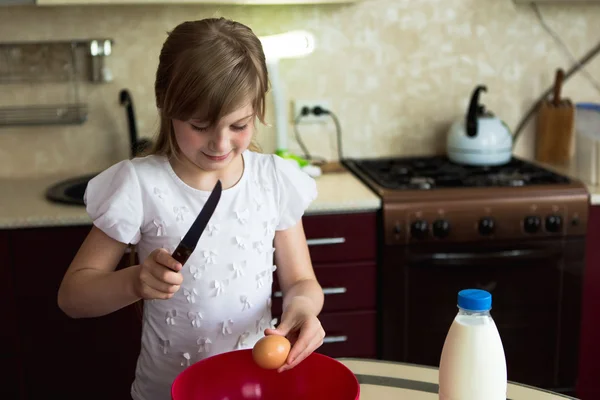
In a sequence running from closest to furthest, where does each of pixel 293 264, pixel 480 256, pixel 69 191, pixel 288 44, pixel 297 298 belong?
pixel 297 298 < pixel 293 264 < pixel 480 256 < pixel 69 191 < pixel 288 44

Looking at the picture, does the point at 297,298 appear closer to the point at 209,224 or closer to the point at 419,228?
the point at 209,224

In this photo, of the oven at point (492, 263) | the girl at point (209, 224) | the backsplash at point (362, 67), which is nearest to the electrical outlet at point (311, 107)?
the backsplash at point (362, 67)

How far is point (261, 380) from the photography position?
3.85ft

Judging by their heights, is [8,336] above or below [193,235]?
below

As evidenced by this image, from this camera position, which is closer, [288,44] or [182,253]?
[182,253]

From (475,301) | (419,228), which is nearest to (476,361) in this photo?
(475,301)

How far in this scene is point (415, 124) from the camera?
2803 millimetres

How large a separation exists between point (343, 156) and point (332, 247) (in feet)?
2.03

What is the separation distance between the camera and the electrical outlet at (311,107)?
2.72 metres

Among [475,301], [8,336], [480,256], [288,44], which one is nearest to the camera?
[475,301]

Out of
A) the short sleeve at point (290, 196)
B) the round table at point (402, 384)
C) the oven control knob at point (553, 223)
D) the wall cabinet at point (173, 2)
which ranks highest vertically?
the wall cabinet at point (173, 2)

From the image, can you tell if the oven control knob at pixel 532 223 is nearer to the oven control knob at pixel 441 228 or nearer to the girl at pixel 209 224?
the oven control knob at pixel 441 228

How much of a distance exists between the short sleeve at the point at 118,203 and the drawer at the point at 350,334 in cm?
106

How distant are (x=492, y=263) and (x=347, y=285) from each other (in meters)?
0.44
